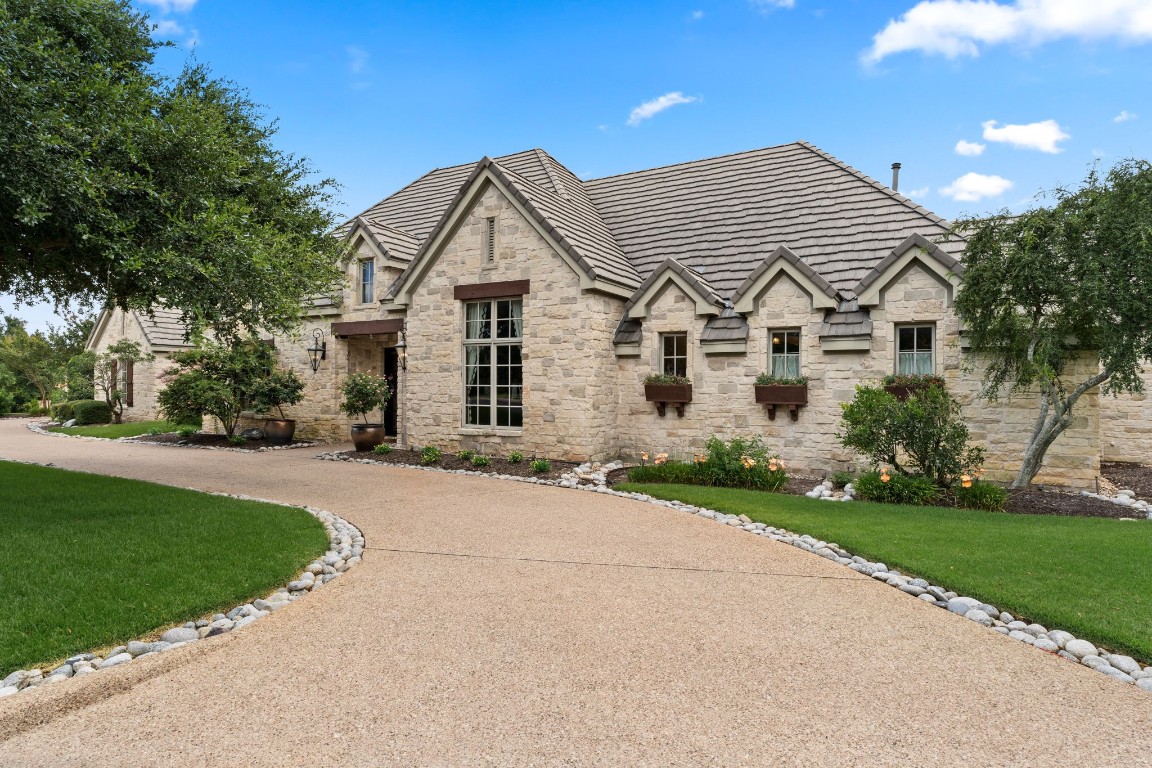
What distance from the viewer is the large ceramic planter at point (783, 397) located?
1089 centimetres

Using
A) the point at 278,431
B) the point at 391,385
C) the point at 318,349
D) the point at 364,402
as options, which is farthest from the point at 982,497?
the point at 278,431

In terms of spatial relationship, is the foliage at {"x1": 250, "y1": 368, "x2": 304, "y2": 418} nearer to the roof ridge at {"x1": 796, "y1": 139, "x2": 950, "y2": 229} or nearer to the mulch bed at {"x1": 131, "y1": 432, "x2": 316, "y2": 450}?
the mulch bed at {"x1": 131, "y1": 432, "x2": 316, "y2": 450}

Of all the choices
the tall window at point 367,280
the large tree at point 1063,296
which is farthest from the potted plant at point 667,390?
the tall window at point 367,280

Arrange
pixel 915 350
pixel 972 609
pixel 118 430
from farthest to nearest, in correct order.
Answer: pixel 118 430 < pixel 915 350 < pixel 972 609

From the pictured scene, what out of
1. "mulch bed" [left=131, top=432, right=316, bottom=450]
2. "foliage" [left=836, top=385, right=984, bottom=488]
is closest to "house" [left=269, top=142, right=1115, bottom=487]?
"foliage" [left=836, top=385, right=984, bottom=488]

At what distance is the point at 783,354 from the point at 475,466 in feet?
20.8

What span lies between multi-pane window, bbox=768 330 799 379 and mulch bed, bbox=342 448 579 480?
426 cm

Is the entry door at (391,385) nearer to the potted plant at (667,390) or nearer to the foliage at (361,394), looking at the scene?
the foliage at (361,394)

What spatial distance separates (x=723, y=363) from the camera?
38.5 ft

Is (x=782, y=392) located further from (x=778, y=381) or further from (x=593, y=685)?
(x=593, y=685)

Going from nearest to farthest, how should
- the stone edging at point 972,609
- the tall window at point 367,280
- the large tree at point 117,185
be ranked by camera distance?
the stone edging at point 972,609, the large tree at point 117,185, the tall window at point 367,280

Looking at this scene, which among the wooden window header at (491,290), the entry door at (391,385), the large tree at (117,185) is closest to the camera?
the large tree at (117,185)

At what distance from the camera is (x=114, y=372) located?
949 inches

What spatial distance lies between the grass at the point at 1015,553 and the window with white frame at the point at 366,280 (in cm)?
1050
